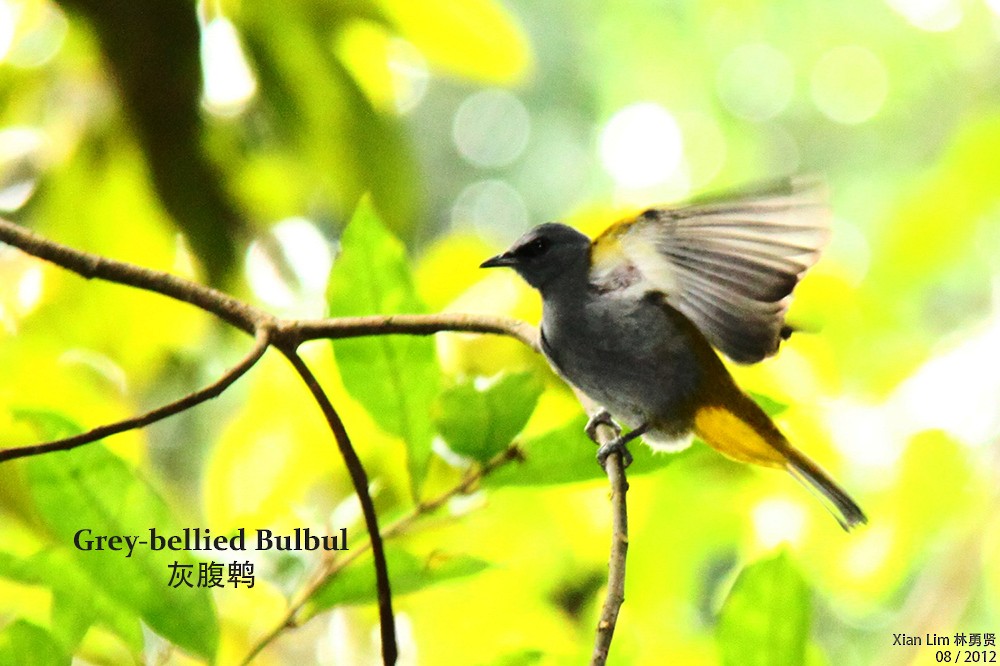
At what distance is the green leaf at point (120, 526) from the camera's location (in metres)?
0.39

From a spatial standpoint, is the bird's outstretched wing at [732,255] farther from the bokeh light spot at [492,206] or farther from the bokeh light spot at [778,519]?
the bokeh light spot at [492,206]

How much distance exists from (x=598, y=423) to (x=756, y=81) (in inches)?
58.1

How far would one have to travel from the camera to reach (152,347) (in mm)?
790

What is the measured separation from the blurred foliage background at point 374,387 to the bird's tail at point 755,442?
0.03 m

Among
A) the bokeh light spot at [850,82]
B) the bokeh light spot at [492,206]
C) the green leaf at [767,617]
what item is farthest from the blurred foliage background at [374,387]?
the bokeh light spot at [850,82]

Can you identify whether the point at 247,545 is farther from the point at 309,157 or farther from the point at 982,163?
the point at 982,163

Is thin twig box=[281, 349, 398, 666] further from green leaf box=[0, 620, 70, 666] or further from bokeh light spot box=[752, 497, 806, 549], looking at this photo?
bokeh light spot box=[752, 497, 806, 549]

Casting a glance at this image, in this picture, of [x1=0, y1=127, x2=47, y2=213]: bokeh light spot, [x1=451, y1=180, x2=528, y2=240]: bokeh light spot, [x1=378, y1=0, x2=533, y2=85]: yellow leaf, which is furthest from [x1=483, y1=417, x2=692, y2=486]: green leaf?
[x1=451, y1=180, x2=528, y2=240]: bokeh light spot

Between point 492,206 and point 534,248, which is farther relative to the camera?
point 492,206

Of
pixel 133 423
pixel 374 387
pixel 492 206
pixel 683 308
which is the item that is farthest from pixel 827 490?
pixel 492 206

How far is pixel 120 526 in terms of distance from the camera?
40 centimetres

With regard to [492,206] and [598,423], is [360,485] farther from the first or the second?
[492,206]

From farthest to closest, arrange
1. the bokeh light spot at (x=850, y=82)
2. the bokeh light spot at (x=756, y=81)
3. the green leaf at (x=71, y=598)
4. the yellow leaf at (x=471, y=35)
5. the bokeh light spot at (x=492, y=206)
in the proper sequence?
the bokeh light spot at (x=756, y=81) → the bokeh light spot at (x=850, y=82) → the bokeh light spot at (x=492, y=206) → the yellow leaf at (x=471, y=35) → the green leaf at (x=71, y=598)

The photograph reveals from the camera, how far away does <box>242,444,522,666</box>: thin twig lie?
16.3 inches
